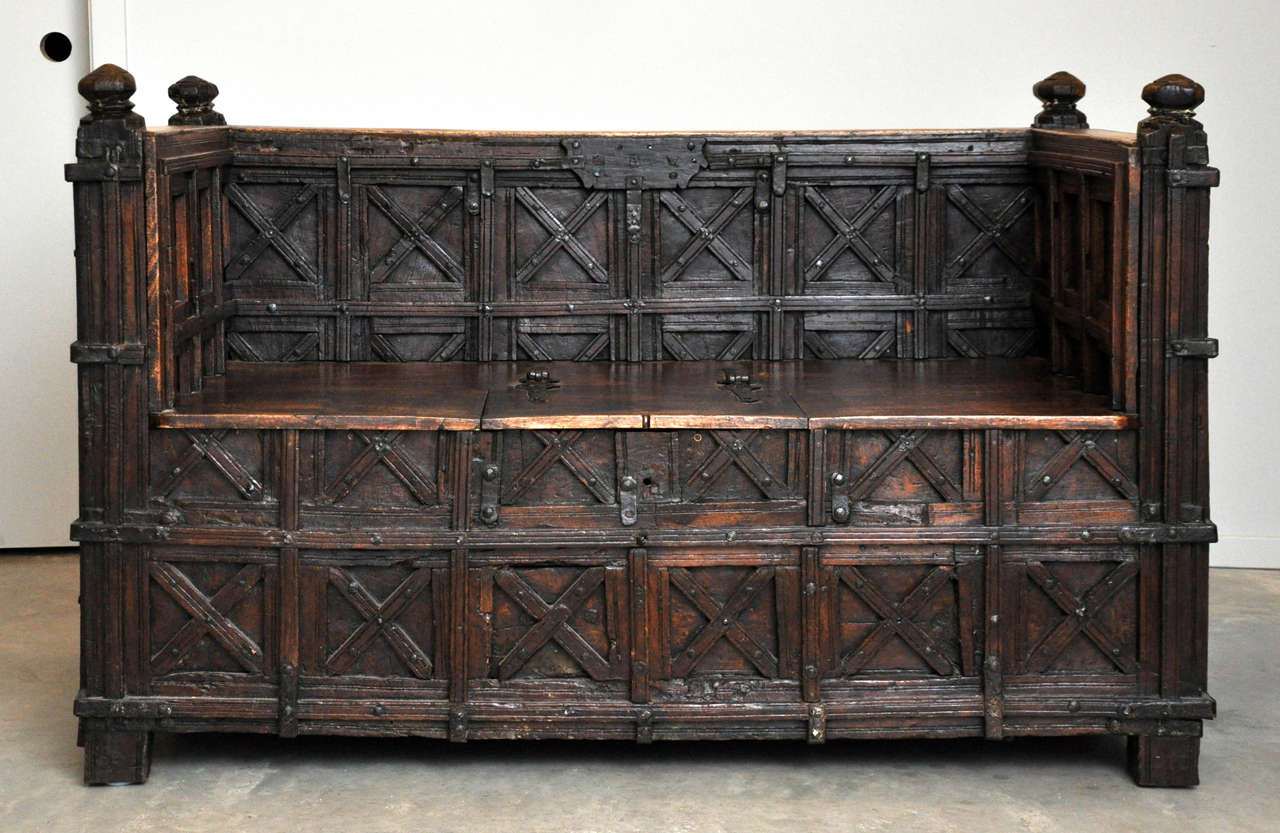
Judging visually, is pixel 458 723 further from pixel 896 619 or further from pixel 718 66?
pixel 718 66

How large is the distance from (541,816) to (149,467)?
1411 millimetres

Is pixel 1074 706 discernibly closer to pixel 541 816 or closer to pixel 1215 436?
pixel 541 816

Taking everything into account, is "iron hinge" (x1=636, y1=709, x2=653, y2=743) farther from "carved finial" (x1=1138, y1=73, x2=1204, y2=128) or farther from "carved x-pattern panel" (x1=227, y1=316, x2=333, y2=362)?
"carved finial" (x1=1138, y1=73, x2=1204, y2=128)

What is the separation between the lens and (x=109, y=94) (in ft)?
16.3

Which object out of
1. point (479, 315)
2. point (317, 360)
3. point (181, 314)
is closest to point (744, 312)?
point (479, 315)

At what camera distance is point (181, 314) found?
5457 mm

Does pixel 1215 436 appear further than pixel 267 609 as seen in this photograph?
Yes

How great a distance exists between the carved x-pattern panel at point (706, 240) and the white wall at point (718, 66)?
4.60ft

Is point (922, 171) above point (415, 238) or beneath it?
above

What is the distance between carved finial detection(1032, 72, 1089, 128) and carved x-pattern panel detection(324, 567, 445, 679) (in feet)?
8.59

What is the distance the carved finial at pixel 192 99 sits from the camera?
6043mm

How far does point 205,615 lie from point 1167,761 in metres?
2.66

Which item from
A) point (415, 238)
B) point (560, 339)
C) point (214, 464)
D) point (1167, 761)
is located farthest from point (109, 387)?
point (1167, 761)

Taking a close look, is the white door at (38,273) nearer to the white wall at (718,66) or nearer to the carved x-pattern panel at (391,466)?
the white wall at (718,66)
